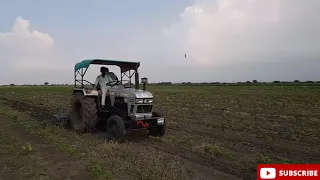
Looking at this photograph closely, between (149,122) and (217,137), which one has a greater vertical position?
(149,122)

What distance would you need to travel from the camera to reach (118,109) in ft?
31.8

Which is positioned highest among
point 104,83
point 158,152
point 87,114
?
point 104,83

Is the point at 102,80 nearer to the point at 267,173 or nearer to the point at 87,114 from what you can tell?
the point at 87,114

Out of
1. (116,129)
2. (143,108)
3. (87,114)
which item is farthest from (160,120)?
(87,114)

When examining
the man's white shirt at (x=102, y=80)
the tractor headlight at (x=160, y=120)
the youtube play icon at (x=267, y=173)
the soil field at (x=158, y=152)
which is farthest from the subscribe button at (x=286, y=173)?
the man's white shirt at (x=102, y=80)

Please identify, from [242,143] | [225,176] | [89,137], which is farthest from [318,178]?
[89,137]

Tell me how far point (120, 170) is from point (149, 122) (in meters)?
3.40

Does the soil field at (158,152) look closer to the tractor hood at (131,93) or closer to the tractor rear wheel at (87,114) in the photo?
the tractor rear wheel at (87,114)

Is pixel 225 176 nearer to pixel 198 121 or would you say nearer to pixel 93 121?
pixel 93 121

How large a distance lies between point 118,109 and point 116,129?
104 cm

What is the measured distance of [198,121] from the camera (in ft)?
43.7

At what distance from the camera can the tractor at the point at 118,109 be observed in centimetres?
895

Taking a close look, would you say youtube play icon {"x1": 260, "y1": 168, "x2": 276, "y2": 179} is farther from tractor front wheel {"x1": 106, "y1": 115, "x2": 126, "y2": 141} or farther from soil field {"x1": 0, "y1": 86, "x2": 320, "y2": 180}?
tractor front wheel {"x1": 106, "y1": 115, "x2": 126, "y2": 141}

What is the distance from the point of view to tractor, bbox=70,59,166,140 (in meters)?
8.95
